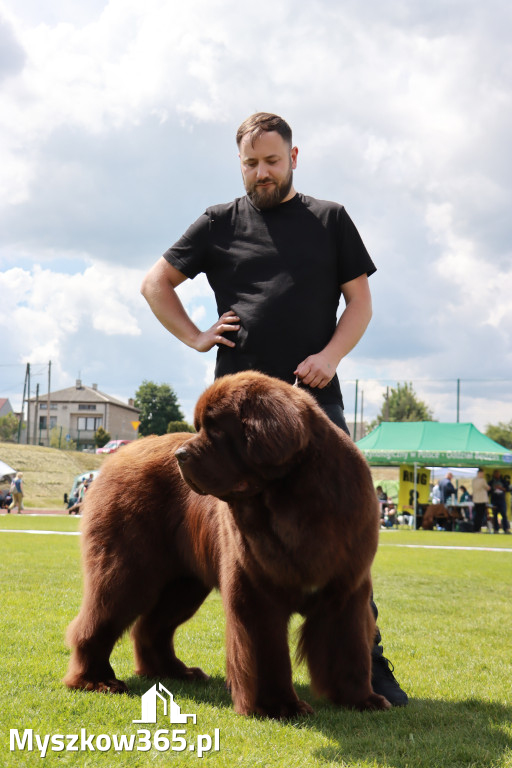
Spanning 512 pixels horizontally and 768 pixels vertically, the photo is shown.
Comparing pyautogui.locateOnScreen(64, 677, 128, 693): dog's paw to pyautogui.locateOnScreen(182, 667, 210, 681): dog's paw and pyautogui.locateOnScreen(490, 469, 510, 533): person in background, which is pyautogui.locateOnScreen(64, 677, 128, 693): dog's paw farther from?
pyautogui.locateOnScreen(490, 469, 510, 533): person in background

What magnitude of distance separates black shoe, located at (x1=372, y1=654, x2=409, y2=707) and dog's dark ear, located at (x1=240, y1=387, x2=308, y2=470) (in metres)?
1.42

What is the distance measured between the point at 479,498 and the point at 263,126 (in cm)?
1953

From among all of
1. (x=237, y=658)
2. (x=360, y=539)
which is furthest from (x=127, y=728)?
(x=360, y=539)

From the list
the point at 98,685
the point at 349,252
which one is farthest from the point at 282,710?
the point at 349,252

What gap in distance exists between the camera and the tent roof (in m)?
21.5

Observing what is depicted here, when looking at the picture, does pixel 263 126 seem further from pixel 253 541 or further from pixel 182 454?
pixel 253 541

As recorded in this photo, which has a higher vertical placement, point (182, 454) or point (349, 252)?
point (349, 252)

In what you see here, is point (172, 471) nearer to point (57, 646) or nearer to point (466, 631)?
point (57, 646)

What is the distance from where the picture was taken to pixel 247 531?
2689mm

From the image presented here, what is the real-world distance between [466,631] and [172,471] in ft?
10.5

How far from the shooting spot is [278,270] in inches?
127

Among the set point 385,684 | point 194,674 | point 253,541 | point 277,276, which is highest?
point 277,276

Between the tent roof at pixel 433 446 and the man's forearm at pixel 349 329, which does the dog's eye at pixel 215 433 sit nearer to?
the man's forearm at pixel 349 329

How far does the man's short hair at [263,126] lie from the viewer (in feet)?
10.3
